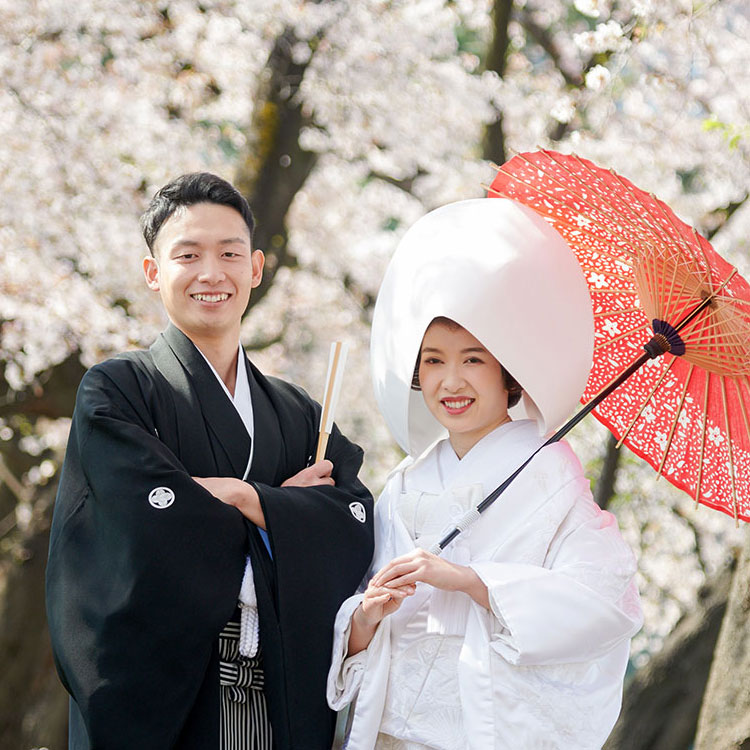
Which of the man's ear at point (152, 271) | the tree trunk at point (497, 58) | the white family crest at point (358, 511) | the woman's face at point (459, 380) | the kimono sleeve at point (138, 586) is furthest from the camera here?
the tree trunk at point (497, 58)

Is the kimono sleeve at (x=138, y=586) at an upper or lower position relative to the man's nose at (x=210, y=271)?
lower

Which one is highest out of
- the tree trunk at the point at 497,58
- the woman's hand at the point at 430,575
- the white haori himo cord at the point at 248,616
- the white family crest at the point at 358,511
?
the tree trunk at the point at 497,58

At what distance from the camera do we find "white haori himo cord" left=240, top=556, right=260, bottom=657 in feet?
9.55

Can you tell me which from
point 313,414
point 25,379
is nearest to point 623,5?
point 25,379

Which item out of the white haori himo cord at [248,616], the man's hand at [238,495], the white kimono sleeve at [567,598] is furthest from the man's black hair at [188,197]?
the white kimono sleeve at [567,598]

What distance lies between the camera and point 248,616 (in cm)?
294

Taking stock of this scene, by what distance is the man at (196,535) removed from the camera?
2.78 m

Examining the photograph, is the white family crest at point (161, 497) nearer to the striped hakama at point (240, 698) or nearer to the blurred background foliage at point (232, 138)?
the striped hakama at point (240, 698)

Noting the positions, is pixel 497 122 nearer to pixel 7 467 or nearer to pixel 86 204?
pixel 86 204

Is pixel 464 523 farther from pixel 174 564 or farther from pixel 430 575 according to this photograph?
pixel 174 564

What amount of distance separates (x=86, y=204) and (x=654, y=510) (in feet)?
19.0

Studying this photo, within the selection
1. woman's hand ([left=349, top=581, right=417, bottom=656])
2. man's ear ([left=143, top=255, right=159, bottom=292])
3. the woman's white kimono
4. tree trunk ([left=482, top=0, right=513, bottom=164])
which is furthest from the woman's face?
tree trunk ([left=482, top=0, right=513, bottom=164])

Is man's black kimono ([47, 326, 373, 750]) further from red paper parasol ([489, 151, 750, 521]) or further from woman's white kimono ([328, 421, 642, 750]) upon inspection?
red paper parasol ([489, 151, 750, 521])

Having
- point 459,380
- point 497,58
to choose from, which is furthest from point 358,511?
point 497,58
